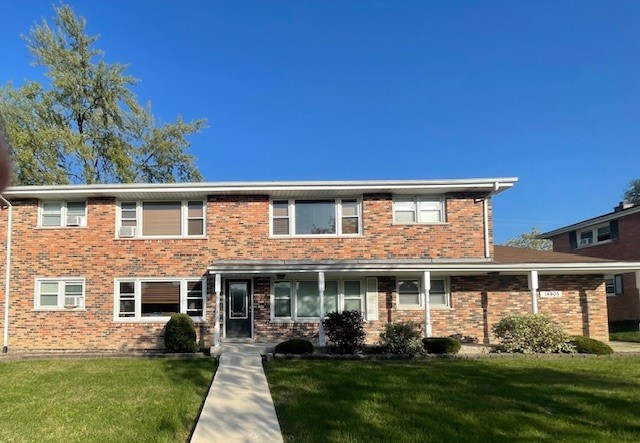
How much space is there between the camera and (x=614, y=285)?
1056 inches

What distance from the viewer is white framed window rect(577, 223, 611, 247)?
27750 mm

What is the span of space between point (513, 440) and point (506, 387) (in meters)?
3.50

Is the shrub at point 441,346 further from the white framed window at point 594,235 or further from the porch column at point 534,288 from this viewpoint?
the white framed window at point 594,235

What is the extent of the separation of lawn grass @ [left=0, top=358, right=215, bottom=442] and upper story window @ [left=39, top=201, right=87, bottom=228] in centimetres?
534

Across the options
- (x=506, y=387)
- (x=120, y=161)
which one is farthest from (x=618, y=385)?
(x=120, y=161)

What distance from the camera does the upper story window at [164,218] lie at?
59.7ft

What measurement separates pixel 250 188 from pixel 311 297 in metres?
4.13

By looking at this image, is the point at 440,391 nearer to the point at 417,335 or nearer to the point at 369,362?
the point at 369,362

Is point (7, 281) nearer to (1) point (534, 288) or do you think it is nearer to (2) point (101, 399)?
(2) point (101, 399)

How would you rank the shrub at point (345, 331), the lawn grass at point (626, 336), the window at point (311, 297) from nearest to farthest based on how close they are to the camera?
the shrub at point (345, 331), the window at point (311, 297), the lawn grass at point (626, 336)

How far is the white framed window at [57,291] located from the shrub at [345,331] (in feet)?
27.3

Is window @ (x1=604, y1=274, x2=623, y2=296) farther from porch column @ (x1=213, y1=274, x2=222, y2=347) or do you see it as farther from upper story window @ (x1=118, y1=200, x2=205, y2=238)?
upper story window @ (x1=118, y1=200, x2=205, y2=238)

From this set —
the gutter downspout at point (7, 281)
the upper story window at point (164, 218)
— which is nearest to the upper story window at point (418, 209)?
the upper story window at point (164, 218)

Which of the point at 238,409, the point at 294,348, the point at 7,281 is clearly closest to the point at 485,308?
the point at 294,348
